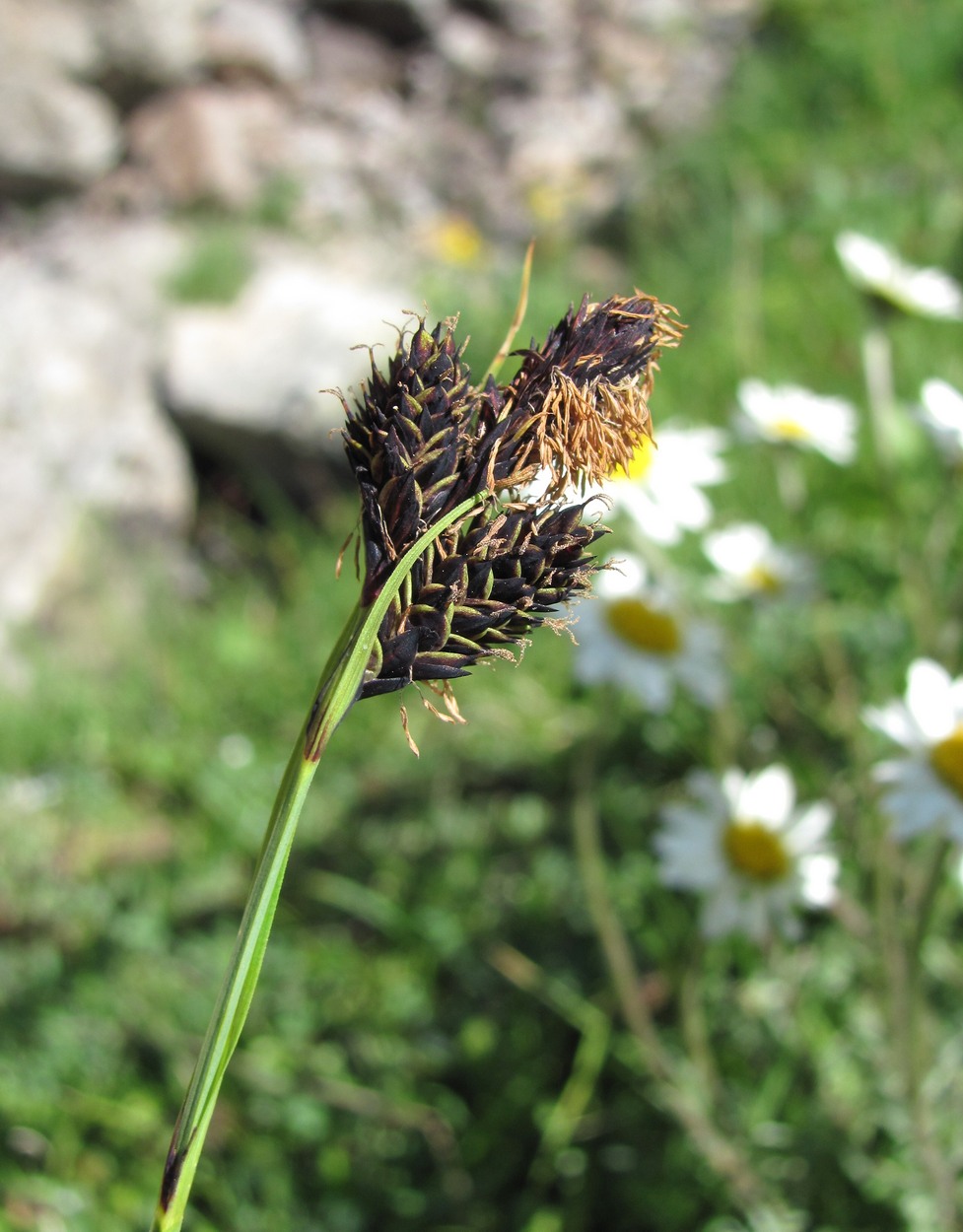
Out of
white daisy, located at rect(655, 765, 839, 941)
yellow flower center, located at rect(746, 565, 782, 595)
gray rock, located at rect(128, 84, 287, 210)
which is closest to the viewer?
white daisy, located at rect(655, 765, 839, 941)

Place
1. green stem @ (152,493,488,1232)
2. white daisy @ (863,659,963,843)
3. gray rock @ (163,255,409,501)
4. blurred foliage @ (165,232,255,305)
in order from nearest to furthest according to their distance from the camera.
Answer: green stem @ (152,493,488,1232) < white daisy @ (863,659,963,843) < gray rock @ (163,255,409,501) < blurred foliage @ (165,232,255,305)

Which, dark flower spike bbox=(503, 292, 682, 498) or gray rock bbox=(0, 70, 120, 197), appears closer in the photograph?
dark flower spike bbox=(503, 292, 682, 498)

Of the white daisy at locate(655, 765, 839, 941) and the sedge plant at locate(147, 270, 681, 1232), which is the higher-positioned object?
the white daisy at locate(655, 765, 839, 941)

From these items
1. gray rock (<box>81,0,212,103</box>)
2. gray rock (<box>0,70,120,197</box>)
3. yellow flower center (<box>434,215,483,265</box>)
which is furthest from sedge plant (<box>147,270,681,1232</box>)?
gray rock (<box>81,0,212,103</box>)

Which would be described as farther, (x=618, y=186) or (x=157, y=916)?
(x=618, y=186)

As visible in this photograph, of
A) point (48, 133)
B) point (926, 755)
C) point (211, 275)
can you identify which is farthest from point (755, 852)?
point (48, 133)

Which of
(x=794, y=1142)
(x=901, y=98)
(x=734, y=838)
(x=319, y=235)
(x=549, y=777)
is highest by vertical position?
(x=901, y=98)

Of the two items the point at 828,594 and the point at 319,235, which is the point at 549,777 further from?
the point at 319,235

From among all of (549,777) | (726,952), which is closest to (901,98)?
(549,777)

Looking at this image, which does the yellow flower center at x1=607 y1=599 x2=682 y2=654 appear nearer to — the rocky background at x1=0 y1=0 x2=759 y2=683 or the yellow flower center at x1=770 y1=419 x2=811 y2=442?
the yellow flower center at x1=770 y1=419 x2=811 y2=442
